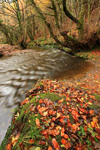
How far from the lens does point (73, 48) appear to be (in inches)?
442

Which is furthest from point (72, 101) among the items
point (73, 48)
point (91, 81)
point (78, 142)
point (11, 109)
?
point (73, 48)

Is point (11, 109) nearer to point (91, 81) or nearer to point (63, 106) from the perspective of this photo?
point (63, 106)

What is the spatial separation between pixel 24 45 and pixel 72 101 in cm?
1770

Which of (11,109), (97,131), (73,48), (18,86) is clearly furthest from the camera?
(73,48)

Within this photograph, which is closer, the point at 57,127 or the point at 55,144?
the point at 55,144

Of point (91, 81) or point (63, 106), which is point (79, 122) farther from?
point (91, 81)

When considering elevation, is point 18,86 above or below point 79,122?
below

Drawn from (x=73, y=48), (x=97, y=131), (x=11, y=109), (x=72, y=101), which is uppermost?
(x=73, y=48)

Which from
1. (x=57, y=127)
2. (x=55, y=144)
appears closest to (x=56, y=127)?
(x=57, y=127)

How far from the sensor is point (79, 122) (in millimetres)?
2162

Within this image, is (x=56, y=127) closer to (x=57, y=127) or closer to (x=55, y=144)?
(x=57, y=127)

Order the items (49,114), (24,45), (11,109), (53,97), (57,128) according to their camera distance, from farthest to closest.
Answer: (24,45) → (11,109) → (53,97) → (49,114) → (57,128)

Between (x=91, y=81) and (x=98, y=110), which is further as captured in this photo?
(x=91, y=81)

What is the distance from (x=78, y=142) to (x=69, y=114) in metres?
0.60
